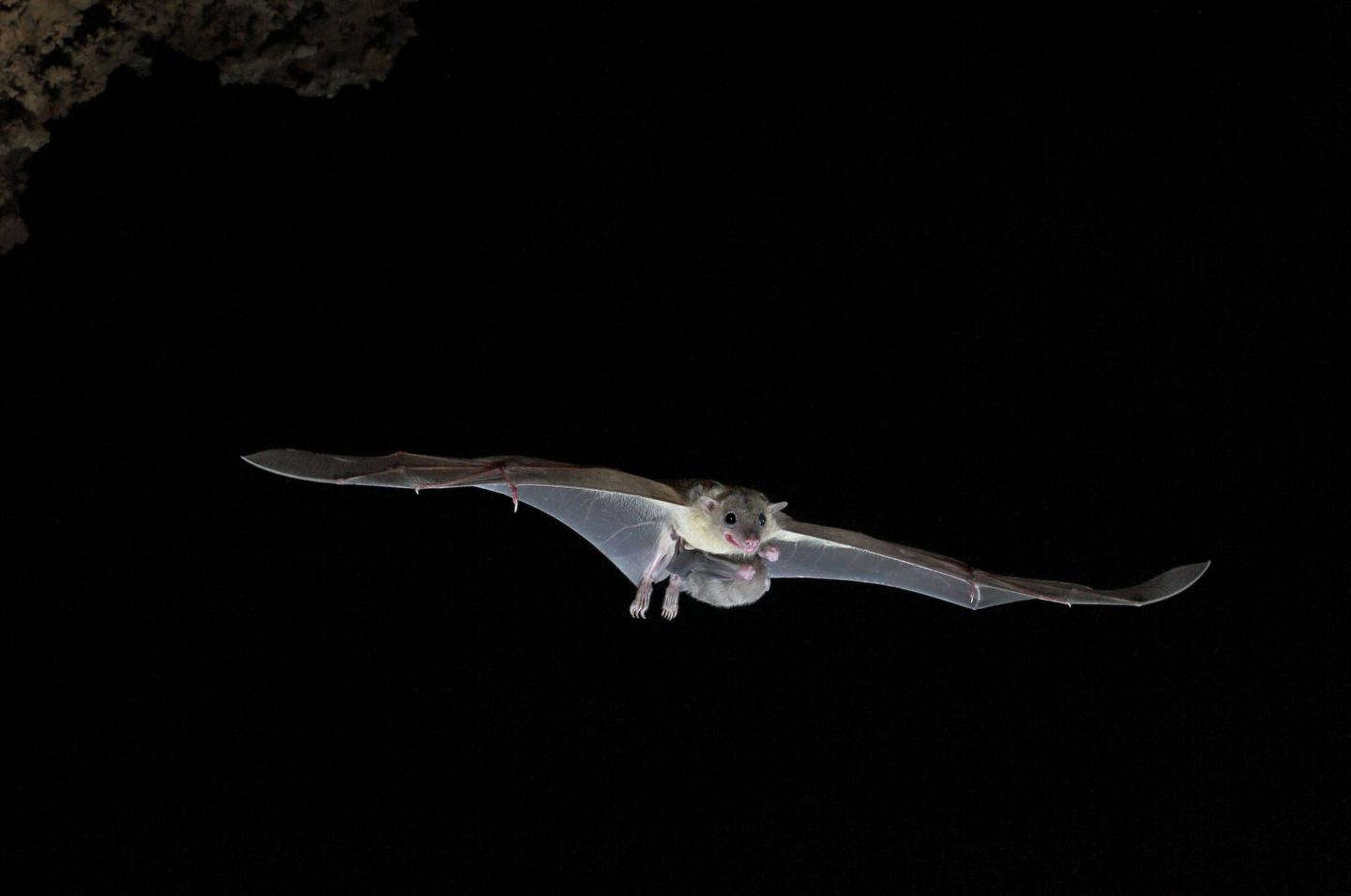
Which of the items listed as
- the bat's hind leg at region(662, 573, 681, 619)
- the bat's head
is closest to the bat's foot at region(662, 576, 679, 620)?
the bat's hind leg at region(662, 573, 681, 619)

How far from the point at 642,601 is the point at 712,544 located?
0.28 meters

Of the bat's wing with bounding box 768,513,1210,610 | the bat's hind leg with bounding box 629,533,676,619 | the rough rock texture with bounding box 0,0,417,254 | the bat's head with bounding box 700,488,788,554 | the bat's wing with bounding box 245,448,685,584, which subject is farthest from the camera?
the bat's wing with bounding box 768,513,1210,610

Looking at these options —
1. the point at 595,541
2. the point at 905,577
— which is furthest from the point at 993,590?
the point at 595,541

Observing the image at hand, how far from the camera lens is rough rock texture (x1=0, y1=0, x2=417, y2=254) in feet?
10.2

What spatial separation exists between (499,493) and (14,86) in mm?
1689

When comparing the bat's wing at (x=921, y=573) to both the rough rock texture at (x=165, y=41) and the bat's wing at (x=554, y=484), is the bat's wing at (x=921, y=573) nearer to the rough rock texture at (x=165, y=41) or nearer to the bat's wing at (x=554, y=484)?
the bat's wing at (x=554, y=484)

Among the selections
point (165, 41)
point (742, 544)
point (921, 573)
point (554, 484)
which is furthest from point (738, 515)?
point (165, 41)

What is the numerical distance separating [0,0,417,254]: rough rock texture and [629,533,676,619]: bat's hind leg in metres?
1.67

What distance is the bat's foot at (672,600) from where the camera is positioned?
11.8 ft

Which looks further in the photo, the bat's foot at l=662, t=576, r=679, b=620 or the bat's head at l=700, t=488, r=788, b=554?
the bat's foot at l=662, t=576, r=679, b=620

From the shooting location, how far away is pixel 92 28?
3.22 metres

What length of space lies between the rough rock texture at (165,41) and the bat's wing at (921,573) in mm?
1954

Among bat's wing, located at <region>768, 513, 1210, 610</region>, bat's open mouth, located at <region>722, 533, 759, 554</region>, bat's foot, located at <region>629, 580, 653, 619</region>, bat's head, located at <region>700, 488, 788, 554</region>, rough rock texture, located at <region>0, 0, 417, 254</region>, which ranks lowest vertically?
bat's foot, located at <region>629, 580, 653, 619</region>

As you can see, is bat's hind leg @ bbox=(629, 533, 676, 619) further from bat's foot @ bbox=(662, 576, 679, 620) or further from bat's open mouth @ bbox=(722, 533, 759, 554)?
bat's open mouth @ bbox=(722, 533, 759, 554)
